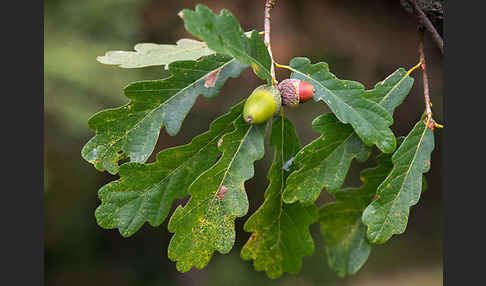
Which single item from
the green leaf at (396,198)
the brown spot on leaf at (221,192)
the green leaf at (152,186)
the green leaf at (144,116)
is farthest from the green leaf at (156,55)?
the green leaf at (396,198)

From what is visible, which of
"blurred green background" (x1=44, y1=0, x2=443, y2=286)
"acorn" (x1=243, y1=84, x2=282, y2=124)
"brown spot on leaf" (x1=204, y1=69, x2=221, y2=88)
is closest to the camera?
"acorn" (x1=243, y1=84, x2=282, y2=124)

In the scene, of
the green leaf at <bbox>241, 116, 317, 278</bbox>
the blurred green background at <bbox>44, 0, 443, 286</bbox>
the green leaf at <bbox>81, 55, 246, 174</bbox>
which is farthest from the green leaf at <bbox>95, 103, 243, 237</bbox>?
the blurred green background at <bbox>44, 0, 443, 286</bbox>

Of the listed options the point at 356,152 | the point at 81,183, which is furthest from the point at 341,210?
the point at 81,183

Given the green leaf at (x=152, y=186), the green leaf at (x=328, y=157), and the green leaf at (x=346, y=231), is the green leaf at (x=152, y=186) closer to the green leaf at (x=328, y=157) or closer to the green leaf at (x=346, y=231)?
the green leaf at (x=328, y=157)

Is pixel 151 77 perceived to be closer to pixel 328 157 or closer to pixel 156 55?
pixel 156 55

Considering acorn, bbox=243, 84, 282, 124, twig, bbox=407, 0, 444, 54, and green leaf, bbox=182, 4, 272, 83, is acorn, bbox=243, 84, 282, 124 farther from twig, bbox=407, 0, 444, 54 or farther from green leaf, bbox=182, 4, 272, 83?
twig, bbox=407, 0, 444, 54

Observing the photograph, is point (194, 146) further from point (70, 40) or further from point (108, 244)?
point (108, 244)
